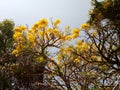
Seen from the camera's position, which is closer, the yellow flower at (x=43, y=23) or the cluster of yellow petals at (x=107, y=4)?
the cluster of yellow petals at (x=107, y=4)

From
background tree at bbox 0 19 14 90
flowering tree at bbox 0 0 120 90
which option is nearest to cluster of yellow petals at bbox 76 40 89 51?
flowering tree at bbox 0 0 120 90

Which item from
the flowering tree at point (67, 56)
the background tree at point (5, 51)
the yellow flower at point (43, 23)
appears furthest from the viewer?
the background tree at point (5, 51)

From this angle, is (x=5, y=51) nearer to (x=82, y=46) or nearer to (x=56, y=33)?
(x=56, y=33)

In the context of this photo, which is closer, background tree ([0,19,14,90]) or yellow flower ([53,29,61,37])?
yellow flower ([53,29,61,37])

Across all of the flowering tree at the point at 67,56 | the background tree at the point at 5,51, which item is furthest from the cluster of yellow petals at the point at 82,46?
the background tree at the point at 5,51

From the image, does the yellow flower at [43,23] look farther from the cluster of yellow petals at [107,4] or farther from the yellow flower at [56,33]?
the cluster of yellow petals at [107,4]

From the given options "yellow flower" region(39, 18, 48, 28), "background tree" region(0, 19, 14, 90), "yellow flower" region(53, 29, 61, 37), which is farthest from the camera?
"background tree" region(0, 19, 14, 90)

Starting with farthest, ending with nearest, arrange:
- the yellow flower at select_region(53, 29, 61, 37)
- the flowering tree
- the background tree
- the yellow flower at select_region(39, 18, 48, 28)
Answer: the background tree < the yellow flower at select_region(53, 29, 61, 37) < the yellow flower at select_region(39, 18, 48, 28) < the flowering tree

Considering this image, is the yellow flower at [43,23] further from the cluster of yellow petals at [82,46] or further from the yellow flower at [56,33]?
the cluster of yellow petals at [82,46]

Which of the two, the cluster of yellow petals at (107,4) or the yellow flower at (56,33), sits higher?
the cluster of yellow petals at (107,4)

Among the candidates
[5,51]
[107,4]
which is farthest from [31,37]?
[5,51]

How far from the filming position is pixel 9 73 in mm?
13836

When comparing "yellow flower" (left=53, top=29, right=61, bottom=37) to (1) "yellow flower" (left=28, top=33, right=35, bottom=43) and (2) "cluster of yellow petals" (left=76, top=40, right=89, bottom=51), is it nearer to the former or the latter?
(1) "yellow flower" (left=28, top=33, right=35, bottom=43)

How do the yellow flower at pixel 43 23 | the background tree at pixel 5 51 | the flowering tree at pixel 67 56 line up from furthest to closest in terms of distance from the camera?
the background tree at pixel 5 51, the yellow flower at pixel 43 23, the flowering tree at pixel 67 56
